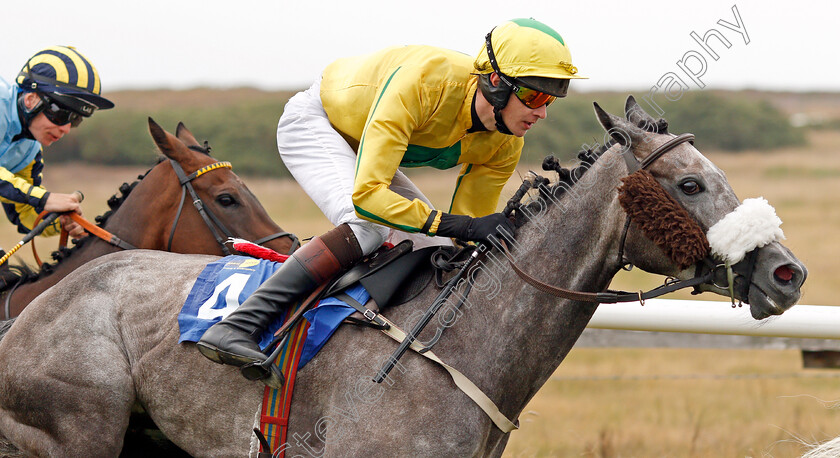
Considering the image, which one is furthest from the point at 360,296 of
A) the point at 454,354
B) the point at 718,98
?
the point at 718,98

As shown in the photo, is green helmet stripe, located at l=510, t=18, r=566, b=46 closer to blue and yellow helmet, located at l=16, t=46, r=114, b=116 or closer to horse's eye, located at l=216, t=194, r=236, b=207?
horse's eye, located at l=216, t=194, r=236, b=207

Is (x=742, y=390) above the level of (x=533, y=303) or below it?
below

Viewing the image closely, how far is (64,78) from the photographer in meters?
5.17

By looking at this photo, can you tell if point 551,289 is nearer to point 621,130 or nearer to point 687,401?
point 621,130

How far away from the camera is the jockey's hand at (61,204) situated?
4891 millimetres

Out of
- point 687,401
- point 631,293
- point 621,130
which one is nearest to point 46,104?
point 621,130

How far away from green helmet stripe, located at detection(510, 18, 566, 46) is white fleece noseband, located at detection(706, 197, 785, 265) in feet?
3.12

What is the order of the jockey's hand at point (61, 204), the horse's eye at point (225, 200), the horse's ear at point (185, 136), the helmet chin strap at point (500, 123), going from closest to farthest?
1. the helmet chin strap at point (500, 123)
2. the jockey's hand at point (61, 204)
3. the horse's eye at point (225, 200)
4. the horse's ear at point (185, 136)

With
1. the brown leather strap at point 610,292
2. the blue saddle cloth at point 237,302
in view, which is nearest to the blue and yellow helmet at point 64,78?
the blue saddle cloth at point 237,302

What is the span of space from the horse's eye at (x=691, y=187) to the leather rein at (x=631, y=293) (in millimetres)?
143

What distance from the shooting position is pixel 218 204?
5.09 m

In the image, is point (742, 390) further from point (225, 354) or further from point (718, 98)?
point (718, 98)

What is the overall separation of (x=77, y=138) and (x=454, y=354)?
80.9 ft

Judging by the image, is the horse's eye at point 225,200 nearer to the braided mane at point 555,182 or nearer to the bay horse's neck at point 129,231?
the bay horse's neck at point 129,231
